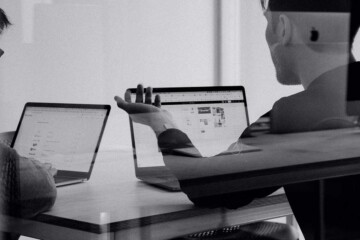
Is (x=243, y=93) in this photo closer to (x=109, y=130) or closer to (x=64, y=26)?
(x=109, y=130)

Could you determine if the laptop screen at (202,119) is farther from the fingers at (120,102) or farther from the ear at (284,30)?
the ear at (284,30)

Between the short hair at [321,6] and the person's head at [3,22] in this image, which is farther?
A: the short hair at [321,6]

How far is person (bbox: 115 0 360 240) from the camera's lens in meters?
1.19

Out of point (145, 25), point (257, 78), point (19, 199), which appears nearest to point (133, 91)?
point (145, 25)

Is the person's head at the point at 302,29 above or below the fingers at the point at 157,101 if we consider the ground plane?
above

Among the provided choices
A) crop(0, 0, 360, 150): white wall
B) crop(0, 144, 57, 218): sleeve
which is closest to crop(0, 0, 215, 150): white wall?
crop(0, 0, 360, 150): white wall

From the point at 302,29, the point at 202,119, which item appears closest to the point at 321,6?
the point at 302,29

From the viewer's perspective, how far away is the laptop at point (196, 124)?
1.39 metres

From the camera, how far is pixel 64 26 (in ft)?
4.59

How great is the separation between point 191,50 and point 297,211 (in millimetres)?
645

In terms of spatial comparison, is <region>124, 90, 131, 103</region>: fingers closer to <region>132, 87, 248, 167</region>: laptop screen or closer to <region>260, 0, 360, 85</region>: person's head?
<region>132, 87, 248, 167</region>: laptop screen

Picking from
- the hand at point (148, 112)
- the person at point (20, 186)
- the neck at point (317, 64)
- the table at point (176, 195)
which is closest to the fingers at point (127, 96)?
the hand at point (148, 112)

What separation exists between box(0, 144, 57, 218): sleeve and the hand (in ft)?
0.87

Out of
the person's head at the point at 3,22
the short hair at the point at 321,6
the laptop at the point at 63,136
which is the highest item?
the short hair at the point at 321,6
